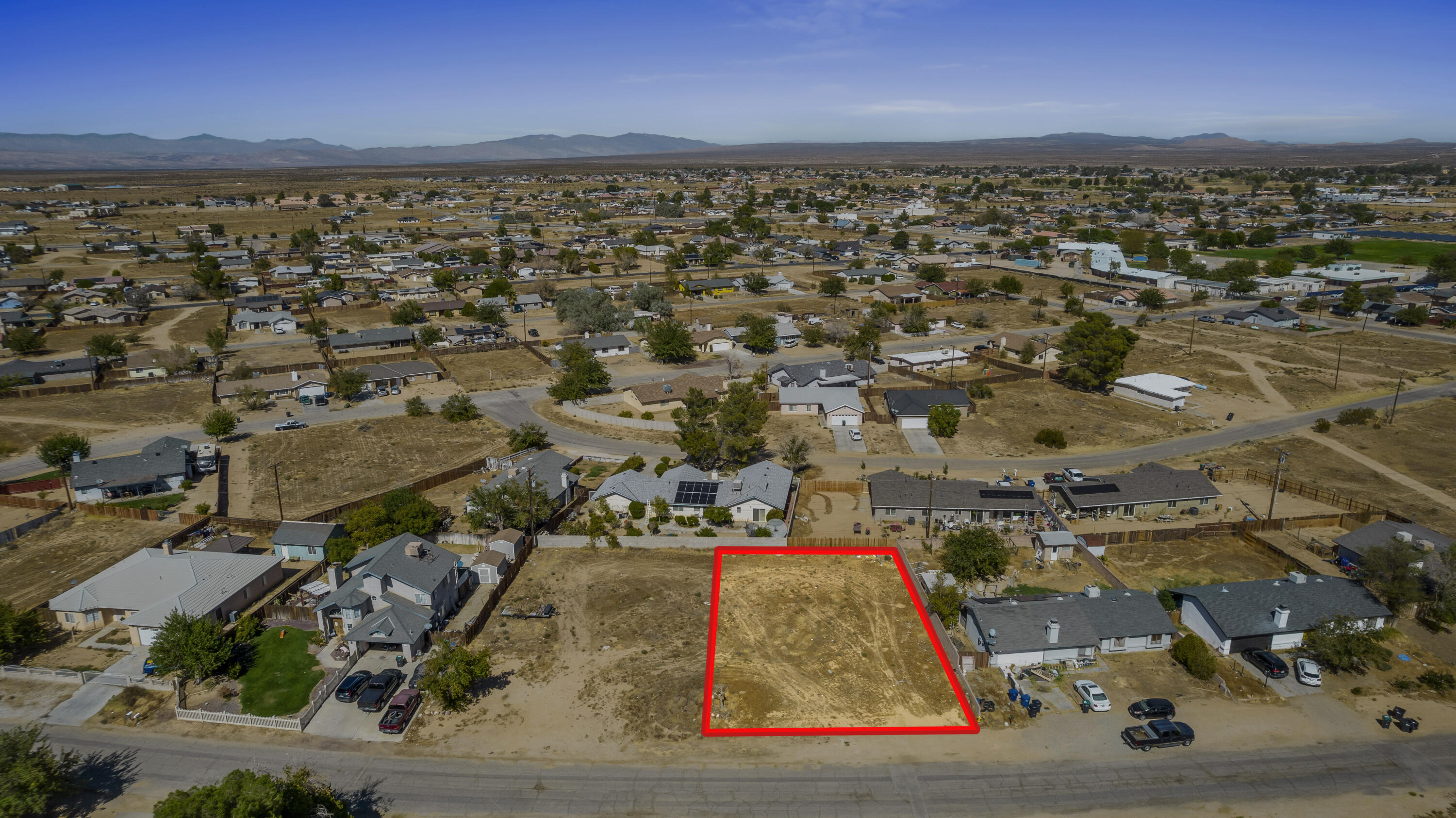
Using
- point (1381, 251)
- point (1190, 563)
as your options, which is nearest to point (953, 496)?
point (1190, 563)

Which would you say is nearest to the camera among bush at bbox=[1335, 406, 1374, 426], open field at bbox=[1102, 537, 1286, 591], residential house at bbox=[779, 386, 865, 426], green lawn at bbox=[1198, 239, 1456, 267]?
open field at bbox=[1102, 537, 1286, 591]

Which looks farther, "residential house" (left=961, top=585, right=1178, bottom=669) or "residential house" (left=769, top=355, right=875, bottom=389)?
"residential house" (left=769, top=355, right=875, bottom=389)

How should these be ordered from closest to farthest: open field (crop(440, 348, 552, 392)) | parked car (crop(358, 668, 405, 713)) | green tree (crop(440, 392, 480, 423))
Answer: parked car (crop(358, 668, 405, 713)) < green tree (crop(440, 392, 480, 423)) < open field (crop(440, 348, 552, 392))

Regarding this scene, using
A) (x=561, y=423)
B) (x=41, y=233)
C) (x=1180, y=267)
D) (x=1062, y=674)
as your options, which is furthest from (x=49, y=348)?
(x=1180, y=267)

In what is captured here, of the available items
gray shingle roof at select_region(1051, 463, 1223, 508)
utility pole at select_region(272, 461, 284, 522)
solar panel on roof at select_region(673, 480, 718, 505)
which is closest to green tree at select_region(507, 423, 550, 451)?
solar panel on roof at select_region(673, 480, 718, 505)

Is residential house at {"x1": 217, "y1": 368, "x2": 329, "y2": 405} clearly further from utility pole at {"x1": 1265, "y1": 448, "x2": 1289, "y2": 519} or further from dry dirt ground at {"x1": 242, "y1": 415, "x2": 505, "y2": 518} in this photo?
utility pole at {"x1": 1265, "y1": 448, "x2": 1289, "y2": 519}

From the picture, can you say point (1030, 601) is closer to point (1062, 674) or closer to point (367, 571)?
point (1062, 674)

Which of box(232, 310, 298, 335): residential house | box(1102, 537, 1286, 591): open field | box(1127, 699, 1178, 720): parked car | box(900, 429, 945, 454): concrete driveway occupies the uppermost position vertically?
box(232, 310, 298, 335): residential house
